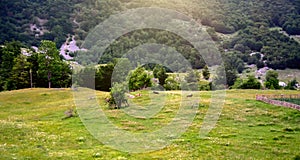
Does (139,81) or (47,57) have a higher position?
(47,57)

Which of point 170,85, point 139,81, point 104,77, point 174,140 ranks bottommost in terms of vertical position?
point 174,140

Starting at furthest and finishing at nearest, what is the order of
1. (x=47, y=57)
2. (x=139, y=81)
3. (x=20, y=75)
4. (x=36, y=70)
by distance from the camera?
(x=36, y=70) < (x=20, y=75) < (x=139, y=81) < (x=47, y=57)

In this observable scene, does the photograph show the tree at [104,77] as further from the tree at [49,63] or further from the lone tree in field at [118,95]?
the lone tree in field at [118,95]

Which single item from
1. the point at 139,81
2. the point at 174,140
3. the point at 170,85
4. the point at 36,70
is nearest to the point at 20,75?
the point at 36,70

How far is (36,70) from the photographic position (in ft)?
310

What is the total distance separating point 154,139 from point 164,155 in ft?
18.7

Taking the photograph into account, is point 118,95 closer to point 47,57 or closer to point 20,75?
point 47,57

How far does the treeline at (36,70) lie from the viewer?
86500 mm

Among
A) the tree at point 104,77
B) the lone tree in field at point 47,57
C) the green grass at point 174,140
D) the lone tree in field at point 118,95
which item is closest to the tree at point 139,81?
the tree at point 104,77

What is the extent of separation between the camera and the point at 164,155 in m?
29.6

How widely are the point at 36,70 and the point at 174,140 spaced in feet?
228

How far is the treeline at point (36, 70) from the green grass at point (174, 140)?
27.3 m

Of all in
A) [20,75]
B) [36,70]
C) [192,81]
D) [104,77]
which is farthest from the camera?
[192,81]

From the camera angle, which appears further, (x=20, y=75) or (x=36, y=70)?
(x=36, y=70)
